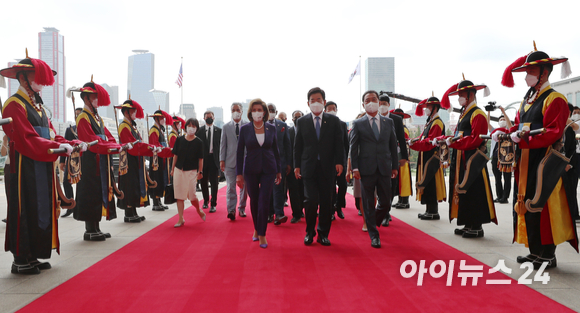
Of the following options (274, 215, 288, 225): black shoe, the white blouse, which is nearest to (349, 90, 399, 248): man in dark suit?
the white blouse

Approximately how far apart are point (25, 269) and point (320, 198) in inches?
123

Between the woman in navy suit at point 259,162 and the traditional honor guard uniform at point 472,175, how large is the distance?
2477 mm

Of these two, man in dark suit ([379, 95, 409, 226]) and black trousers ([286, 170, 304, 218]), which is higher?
man in dark suit ([379, 95, 409, 226])

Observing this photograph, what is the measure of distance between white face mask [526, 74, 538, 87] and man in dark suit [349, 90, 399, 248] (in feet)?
4.99

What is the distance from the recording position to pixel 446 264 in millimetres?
3561

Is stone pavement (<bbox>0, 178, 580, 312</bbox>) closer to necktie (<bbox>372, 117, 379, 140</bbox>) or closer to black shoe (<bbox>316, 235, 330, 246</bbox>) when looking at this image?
black shoe (<bbox>316, 235, 330, 246</bbox>)

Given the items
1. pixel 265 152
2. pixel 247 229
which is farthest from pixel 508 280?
pixel 247 229

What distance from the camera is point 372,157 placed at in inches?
175

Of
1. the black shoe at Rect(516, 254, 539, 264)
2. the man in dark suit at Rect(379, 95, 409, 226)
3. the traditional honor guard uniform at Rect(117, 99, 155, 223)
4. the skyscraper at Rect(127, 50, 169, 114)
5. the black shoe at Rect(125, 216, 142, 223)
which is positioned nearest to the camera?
the black shoe at Rect(516, 254, 539, 264)

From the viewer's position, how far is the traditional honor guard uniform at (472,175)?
15.2ft

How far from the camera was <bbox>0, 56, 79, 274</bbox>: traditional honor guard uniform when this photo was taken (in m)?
3.38

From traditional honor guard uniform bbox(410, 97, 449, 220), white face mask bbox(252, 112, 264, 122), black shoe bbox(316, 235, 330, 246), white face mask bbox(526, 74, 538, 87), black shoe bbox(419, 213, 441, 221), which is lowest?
black shoe bbox(419, 213, 441, 221)

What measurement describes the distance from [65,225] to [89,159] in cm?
196

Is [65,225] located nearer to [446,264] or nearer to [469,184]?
[446,264]
